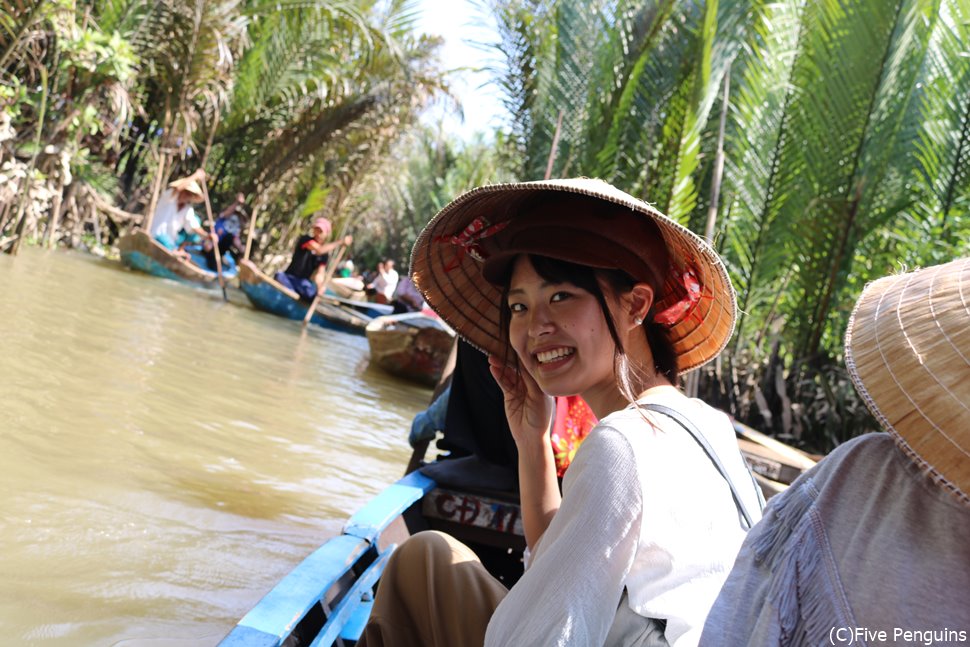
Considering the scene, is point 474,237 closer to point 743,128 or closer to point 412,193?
point 743,128

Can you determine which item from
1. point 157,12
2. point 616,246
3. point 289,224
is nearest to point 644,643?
point 616,246

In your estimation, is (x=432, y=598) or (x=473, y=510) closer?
(x=432, y=598)

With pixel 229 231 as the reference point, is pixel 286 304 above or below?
below

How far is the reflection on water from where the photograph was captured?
→ 2809 mm

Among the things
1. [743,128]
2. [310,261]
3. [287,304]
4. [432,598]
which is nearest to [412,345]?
[287,304]

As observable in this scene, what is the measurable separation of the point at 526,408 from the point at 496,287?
332mm

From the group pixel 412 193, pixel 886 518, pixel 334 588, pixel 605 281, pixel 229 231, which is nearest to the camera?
pixel 886 518

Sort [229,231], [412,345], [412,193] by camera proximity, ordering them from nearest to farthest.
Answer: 1. [412,345]
2. [229,231]
3. [412,193]

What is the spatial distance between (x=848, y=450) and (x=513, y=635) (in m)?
0.48

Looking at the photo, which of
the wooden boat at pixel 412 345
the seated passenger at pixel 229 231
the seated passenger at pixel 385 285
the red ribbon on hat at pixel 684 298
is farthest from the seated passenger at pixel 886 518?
the seated passenger at pixel 385 285

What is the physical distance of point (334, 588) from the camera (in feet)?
7.31

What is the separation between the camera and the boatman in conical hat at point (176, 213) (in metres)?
12.4

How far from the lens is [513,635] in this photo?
1135mm

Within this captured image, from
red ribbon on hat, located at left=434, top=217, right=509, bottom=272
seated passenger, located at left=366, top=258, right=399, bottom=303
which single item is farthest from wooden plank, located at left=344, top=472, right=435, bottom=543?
seated passenger, located at left=366, top=258, right=399, bottom=303
